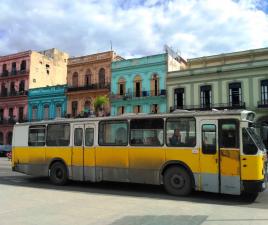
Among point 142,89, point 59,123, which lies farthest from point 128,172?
point 142,89

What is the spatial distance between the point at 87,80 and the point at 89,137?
113ft

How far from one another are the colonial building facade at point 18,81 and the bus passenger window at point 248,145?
150 feet

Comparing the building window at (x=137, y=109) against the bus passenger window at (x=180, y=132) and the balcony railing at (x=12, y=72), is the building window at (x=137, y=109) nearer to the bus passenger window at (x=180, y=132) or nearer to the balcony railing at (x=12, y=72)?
Result: the balcony railing at (x=12, y=72)

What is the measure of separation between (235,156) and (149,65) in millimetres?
31687

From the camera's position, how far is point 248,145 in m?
11.1

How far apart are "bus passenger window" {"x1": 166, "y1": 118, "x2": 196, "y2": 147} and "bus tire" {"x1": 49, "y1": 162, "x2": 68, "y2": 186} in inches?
189

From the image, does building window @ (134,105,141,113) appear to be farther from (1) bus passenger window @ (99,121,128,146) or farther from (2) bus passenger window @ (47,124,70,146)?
(1) bus passenger window @ (99,121,128,146)

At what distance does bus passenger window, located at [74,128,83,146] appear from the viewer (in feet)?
48.0

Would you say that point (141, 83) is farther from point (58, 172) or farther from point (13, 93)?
point (58, 172)

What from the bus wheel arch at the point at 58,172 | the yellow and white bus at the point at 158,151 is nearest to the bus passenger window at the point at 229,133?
the yellow and white bus at the point at 158,151

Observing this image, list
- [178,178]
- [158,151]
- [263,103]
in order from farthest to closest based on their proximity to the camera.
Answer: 1. [263,103]
2. [158,151]
3. [178,178]

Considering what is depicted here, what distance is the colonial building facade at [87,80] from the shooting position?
46188mm

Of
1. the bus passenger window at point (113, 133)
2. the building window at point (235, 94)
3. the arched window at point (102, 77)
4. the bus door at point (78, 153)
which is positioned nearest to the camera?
the bus passenger window at point (113, 133)

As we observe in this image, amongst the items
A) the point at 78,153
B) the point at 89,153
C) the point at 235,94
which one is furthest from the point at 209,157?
the point at 235,94
